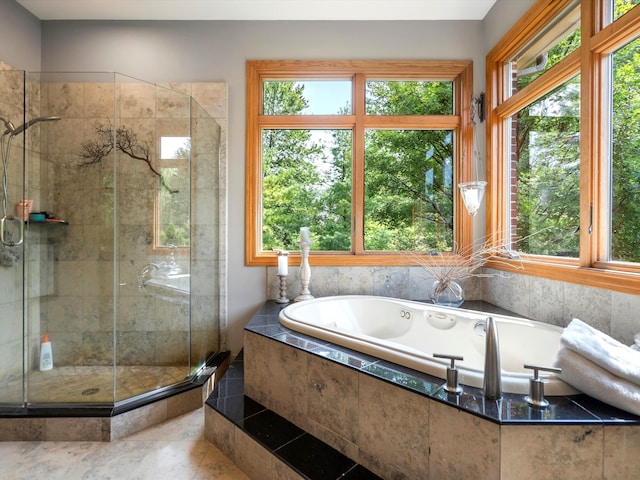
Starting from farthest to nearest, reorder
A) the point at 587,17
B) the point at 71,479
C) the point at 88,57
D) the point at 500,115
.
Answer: the point at 88,57
the point at 500,115
the point at 587,17
the point at 71,479

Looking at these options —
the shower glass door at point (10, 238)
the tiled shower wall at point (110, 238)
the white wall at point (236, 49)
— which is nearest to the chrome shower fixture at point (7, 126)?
the shower glass door at point (10, 238)

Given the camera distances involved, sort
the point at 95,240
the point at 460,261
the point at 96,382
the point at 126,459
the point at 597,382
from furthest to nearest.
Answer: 1. the point at 460,261
2. the point at 95,240
3. the point at 96,382
4. the point at 126,459
5. the point at 597,382

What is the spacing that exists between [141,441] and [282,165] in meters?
1.96

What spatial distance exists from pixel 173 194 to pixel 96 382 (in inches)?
50.1

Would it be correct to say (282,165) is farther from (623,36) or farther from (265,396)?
(623,36)

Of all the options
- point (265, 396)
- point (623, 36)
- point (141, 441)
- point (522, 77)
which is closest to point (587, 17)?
point (623, 36)

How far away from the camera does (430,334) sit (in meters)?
1.90

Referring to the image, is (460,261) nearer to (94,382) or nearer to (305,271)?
(305,271)

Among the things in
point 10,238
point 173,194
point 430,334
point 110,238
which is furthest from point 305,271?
point 10,238

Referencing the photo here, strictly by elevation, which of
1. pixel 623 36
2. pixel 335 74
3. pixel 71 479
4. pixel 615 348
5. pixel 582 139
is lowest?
pixel 71 479

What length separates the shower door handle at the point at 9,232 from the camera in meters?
1.91

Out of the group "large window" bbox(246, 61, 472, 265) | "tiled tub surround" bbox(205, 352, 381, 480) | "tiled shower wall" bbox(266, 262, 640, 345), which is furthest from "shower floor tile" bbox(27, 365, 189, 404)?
"large window" bbox(246, 61, 472, 265)

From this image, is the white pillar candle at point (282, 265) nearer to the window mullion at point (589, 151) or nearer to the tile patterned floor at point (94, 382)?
the tile patterned floor at point (94, 382)

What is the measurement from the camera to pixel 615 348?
1.04m
